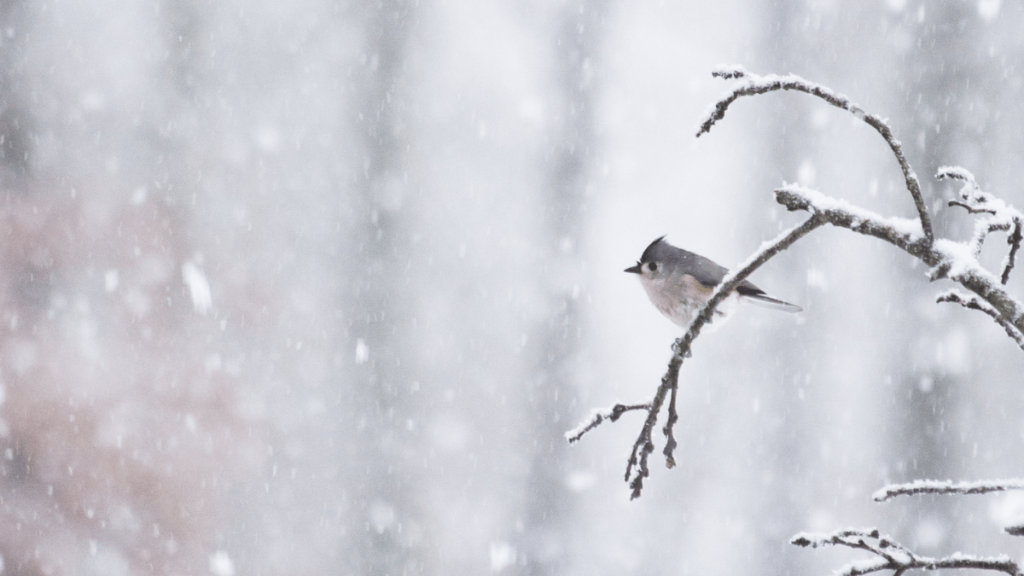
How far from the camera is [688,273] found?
232cm

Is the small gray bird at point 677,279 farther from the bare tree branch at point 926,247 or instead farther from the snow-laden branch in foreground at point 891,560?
the bare tree branch at point 926,247

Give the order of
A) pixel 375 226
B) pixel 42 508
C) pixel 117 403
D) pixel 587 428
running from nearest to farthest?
pixel 587 428
pixel 42 508
pixel 117 403
pixel 375 226

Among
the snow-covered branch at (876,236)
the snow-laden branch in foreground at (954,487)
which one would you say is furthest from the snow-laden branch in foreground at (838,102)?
the snow-laden branch in foreground at (954,487)

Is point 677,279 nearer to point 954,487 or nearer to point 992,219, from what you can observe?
point 992,219

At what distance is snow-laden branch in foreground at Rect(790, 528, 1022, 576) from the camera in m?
0.76

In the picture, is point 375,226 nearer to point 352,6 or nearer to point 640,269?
point 352,6

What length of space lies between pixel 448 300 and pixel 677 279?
8.11 m

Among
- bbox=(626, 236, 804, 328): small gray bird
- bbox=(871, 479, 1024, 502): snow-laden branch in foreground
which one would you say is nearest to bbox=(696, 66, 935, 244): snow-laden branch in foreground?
bbox=(871, 479, 1024, 502): snow-laden branch in foreground

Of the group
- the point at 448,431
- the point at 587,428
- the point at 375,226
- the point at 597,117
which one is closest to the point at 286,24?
the point at 375,226

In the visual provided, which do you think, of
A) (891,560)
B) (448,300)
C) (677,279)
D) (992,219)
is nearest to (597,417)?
(891,560)

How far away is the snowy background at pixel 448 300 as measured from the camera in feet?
25.7

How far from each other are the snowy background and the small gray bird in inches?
193

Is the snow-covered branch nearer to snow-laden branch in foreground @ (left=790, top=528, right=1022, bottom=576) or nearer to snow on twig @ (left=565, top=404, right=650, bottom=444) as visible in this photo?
snow on twig @ (left=565, top=404, right=650, bottom=444)

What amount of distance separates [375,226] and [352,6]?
292cm
